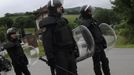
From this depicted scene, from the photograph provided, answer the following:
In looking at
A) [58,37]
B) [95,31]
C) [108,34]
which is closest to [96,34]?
[95,31]

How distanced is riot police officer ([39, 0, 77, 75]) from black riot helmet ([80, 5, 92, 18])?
2018 millimetres

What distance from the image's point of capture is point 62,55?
8.05 meters

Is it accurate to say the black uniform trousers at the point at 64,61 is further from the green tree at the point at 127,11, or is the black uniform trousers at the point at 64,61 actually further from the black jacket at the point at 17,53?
the green tree at the point at 127,11

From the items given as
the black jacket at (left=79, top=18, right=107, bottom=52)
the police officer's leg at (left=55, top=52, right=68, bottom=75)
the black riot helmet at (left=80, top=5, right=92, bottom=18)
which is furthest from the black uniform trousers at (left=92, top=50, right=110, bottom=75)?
the police officer's leg at (left=55, top=52, right=68, bottom=75)

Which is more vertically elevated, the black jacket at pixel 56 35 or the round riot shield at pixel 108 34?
the black jacket at pixel 56 35

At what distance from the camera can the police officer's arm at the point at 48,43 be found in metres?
7.80

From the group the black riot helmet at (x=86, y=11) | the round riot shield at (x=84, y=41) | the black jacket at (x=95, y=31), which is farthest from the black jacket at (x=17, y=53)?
the black riot helmet at (x=86, y=11)

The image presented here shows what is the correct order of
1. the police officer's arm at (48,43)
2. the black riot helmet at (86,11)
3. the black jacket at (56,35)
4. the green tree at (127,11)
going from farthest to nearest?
the green tree at (127,11) < the black riot helmet at (86,11) < the black jacket at (56,35) < the police officer's arm at (48,43)

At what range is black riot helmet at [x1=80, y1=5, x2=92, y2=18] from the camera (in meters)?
10.1

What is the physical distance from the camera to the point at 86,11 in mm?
10180

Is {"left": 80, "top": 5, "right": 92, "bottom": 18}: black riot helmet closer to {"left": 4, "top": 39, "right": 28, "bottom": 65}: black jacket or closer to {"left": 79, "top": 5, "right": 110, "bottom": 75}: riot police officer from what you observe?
{"left": 79, "top": 5, "right": 110, "bottom": 75}: riot police officer

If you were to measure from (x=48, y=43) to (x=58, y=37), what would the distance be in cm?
28

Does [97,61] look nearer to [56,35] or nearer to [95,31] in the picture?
[95,31]

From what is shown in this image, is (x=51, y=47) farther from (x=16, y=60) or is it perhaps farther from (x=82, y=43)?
(x=16, y=60)
